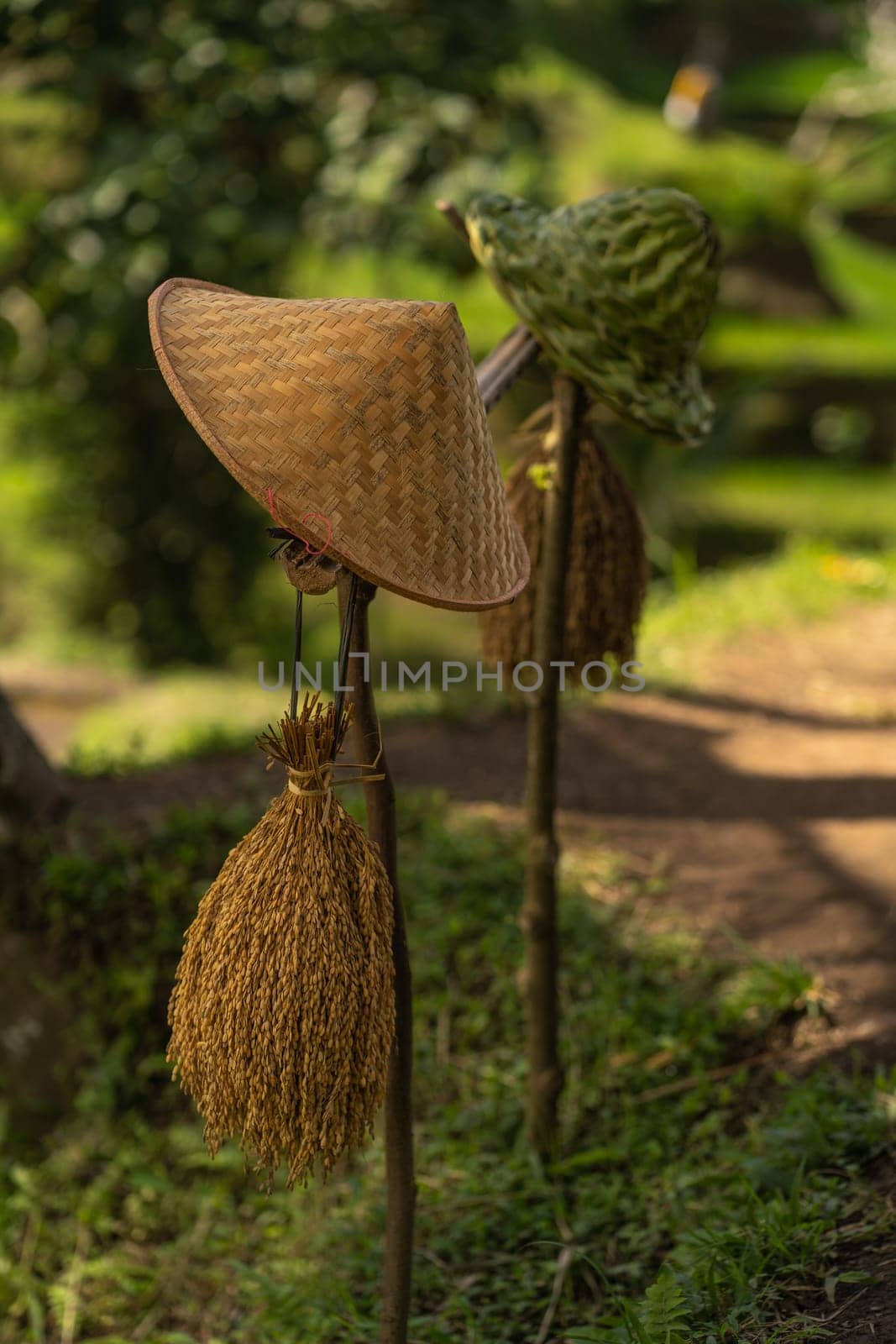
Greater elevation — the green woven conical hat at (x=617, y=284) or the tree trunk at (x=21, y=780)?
the green woven conical hat at (x=617, y=284)

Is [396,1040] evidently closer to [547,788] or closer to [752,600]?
[547,788]

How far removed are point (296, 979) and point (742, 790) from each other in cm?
251

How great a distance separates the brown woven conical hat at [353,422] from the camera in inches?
54.8

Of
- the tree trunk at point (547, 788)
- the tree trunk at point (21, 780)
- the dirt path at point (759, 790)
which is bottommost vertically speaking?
the dirt path at point (759, 790)

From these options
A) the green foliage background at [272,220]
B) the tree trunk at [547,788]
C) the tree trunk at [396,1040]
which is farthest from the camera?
the green foliage background at [272,220]

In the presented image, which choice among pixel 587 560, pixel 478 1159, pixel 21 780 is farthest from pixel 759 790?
pixel 21 780

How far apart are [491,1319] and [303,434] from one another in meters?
1.55

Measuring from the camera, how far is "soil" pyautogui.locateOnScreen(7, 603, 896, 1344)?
3.01 metres

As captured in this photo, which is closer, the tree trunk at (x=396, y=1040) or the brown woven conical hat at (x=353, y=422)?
the brown woven conical hat at (x=353, y=422)

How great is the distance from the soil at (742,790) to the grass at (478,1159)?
0.15 m

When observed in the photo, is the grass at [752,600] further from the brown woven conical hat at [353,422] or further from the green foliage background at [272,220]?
the brown woven conical hat at [353,422]

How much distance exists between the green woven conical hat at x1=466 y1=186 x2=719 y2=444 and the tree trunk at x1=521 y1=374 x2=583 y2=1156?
14cm

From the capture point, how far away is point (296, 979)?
1.48 meters

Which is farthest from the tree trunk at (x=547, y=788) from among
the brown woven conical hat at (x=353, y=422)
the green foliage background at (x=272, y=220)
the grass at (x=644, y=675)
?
the green foliage background at (x=272, y=220)
